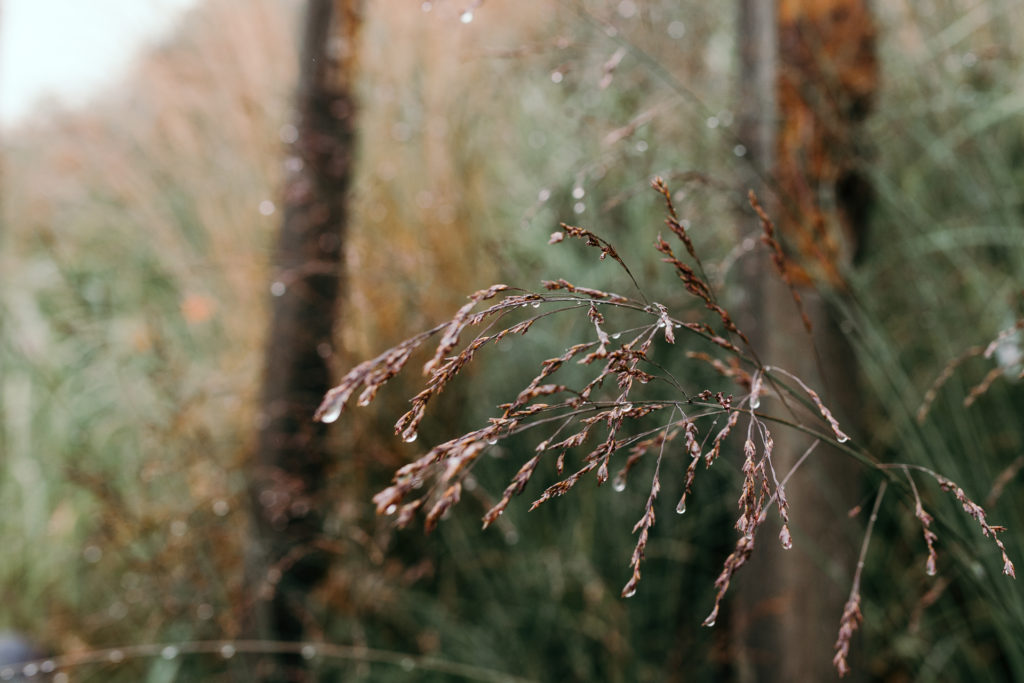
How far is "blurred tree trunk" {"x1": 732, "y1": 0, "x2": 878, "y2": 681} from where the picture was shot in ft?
4.52

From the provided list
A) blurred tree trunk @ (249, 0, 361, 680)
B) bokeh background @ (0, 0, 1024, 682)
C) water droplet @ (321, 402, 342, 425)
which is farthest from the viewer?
blurred tree trunk @ (249, 0, 361, 680)

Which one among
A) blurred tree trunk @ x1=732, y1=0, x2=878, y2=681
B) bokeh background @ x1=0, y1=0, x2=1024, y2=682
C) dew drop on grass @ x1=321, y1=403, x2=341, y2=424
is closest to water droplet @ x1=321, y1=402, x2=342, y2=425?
dew drop on grass @ x1=321, y1=403, x2=341, y2=424

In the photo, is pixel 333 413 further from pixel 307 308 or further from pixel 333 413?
pixel 307 308

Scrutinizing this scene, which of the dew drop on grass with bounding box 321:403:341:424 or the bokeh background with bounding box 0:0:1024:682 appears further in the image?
the bokeh background with bounding box 0:0:1024:682

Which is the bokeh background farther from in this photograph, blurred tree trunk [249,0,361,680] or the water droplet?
the water droplet

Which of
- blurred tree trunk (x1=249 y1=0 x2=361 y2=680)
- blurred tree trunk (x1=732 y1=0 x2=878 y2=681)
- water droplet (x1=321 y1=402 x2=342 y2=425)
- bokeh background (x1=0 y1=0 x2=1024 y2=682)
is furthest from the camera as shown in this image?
blurred tree trunk (x1=249 y1=0 x2=361 y2=680)

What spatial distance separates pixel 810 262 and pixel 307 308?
103 cm

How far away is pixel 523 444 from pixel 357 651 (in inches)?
31.8

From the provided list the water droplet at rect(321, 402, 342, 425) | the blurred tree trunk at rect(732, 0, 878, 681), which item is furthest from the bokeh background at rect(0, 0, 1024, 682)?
the water droplet at rect(321, 402, 342, 425)

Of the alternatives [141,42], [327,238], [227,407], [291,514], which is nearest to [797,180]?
[327,238]

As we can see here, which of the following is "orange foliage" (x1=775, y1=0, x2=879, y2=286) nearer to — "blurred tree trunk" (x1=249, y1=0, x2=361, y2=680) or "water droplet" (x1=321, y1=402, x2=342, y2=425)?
"blurred tree trunk" (x1=249, y1=0, x2=361, y2=680)

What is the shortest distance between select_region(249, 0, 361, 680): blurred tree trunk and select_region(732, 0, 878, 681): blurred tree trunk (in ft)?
2.79

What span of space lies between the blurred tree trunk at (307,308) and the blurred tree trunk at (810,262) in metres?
0.85

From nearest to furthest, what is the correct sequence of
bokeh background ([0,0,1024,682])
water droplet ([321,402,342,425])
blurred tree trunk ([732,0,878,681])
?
water droplet ([321,402,342,425])
blurred tree trunk ([732,0,878,681])
bokeh background ([0,0,1024,682])
